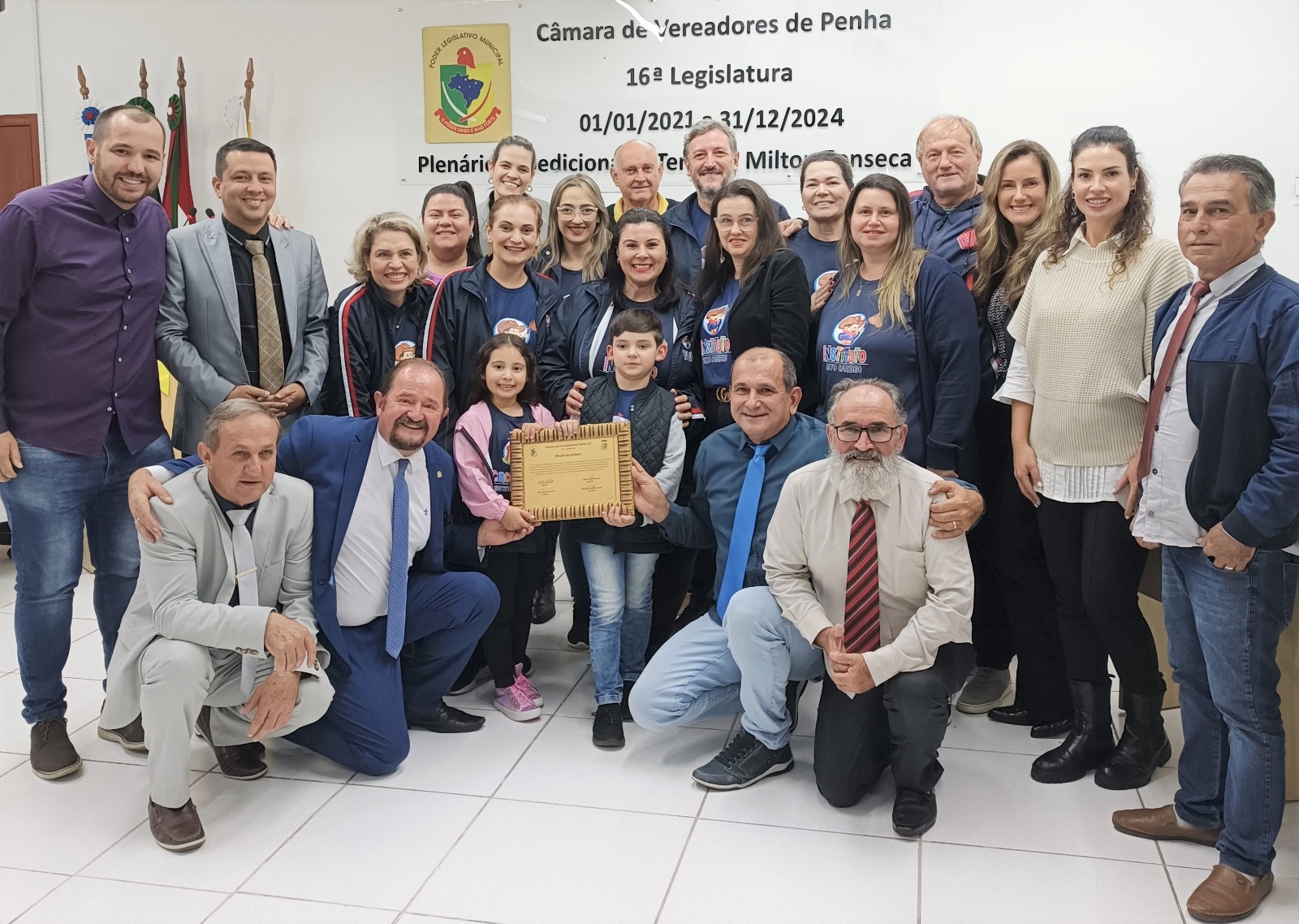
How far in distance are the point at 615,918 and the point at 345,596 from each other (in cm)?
129

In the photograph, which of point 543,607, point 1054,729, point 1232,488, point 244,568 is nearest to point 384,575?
point 244,568

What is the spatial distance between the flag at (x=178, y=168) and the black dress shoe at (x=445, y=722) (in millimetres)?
4053

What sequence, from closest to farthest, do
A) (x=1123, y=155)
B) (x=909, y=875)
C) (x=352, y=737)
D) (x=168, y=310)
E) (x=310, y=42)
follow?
(x=909, y=875) → (x=1123, y=155) → (x=352, y=737) → (x=168, y=310) → (x=310, y=42)

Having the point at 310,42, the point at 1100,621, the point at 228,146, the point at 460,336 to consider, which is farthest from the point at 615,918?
the point at 310,42

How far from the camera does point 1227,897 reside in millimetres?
2307

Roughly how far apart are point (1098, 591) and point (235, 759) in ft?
8.21

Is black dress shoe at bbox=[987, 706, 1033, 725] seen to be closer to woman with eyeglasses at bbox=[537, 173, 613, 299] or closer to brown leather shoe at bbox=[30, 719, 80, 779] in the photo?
woman with eyeglasses at bbox=[537, 173, 613, 299]

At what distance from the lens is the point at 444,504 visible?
3318 millimetres

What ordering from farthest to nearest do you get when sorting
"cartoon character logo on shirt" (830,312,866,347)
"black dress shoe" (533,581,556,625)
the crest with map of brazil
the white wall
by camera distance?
the crest with map of brazil, the white wall, "black dress shoe" (533,581,556,625), "cartoon character logo on shirt" (830,312,866,347)

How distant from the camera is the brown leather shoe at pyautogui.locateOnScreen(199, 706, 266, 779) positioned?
3.01 meters

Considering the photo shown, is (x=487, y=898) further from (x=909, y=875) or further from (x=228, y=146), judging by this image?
(x=228, y=146)

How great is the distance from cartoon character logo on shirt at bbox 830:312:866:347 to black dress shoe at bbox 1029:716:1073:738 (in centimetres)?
137

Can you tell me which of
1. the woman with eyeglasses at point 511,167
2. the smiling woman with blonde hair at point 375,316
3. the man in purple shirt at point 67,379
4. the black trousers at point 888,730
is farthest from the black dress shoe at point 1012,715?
the man in purple shirt at point 67,379

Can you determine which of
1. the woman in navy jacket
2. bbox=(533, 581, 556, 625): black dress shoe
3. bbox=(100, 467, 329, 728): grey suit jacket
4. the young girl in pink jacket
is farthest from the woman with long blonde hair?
bbox=(100, 467, 329, 728): grey suit jacket
